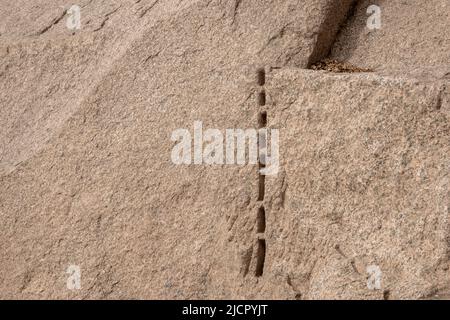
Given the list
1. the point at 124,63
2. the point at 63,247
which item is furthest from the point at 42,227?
the point at 124,63

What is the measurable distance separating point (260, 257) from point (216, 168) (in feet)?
1.21

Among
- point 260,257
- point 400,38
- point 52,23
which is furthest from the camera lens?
point 52,23

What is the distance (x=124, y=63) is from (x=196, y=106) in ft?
1.24

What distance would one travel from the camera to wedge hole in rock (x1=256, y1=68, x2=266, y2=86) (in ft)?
10.6

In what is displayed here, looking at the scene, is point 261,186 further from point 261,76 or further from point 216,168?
point 261,76

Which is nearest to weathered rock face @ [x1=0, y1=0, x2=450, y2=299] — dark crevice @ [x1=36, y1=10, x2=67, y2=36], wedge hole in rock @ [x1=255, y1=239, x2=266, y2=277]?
wedge hole in rock @ [x1=255, y1=239, x2=266, y2=277]

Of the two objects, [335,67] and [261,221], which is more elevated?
[335,67]

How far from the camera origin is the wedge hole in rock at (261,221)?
126 inches

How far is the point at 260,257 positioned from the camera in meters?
3.20

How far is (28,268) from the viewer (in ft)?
11.4

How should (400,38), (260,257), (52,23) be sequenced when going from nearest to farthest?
(260,257) < (400,38) < (52,23)

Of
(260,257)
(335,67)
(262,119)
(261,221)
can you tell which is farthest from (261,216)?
(335,67)

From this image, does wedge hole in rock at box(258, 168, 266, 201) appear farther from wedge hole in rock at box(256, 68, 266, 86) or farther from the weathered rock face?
wedge hole in rock at box(256, 68, 266, 86)

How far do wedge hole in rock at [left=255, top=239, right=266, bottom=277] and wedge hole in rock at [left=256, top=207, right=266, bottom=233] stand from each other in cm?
4
